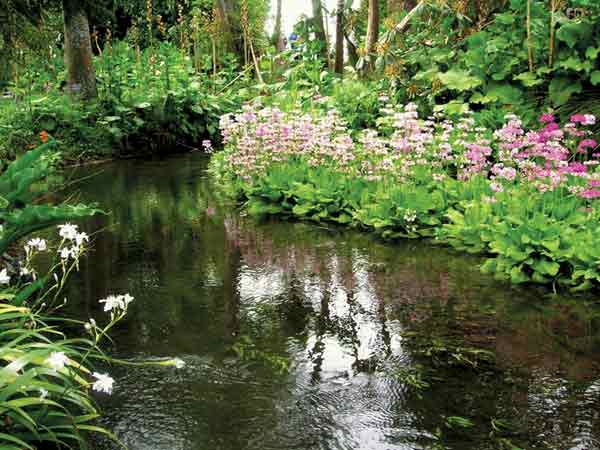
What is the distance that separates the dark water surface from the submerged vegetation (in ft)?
0.10

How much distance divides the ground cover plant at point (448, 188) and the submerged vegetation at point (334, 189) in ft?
0.07

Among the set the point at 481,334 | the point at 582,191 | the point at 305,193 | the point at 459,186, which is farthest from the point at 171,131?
the point at 481,334

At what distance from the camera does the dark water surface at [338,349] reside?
2807mm

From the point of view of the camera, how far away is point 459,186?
6.12m

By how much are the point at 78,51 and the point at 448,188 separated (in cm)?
893

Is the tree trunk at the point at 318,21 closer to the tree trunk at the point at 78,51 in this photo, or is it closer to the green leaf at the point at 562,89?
the tree trunk at the point at 78,51

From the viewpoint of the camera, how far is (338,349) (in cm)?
365

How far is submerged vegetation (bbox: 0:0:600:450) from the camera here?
3.03 metres

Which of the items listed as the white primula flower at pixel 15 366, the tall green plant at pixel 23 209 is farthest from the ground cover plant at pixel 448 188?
the white primula flower at pixel 15 366

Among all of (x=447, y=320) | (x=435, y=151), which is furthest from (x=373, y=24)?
(x=447, y=320)

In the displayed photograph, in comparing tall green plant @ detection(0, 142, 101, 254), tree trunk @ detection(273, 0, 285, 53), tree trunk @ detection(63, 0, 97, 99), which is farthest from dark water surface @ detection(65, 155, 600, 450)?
tree trunk @ detection(273, 0, 285, 53)

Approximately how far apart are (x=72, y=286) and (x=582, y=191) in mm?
3760

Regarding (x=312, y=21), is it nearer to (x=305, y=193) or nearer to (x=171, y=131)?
(x=171, y=131)

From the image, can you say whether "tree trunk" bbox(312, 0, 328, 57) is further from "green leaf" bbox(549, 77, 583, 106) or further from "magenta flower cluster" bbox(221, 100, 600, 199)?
"green leaf" bbox(549, 77, 583, 106)
